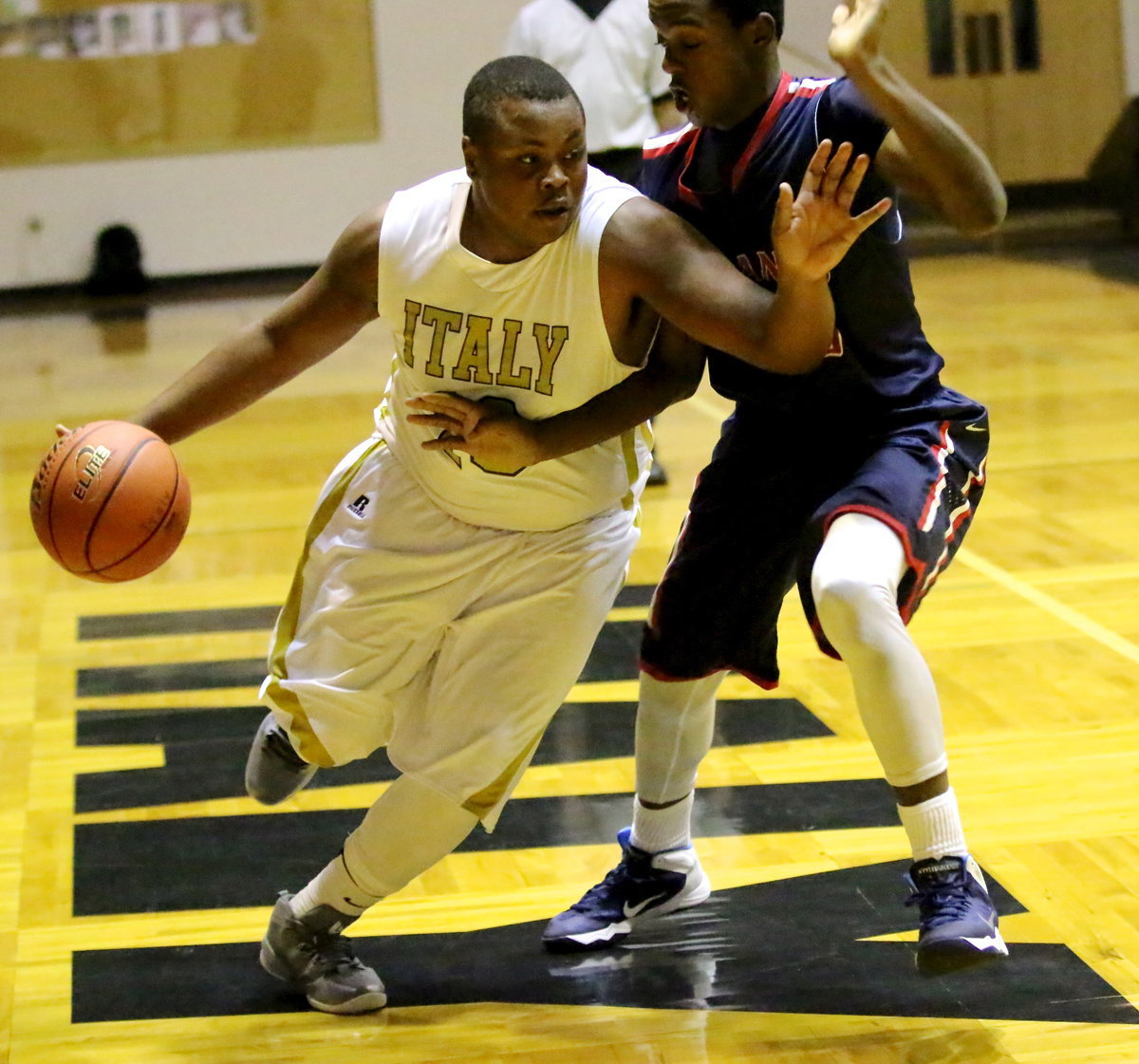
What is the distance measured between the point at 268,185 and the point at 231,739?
9.44 meters

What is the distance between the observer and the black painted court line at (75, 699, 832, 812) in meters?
3.80

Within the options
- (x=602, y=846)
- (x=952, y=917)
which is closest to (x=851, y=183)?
(x=952, y=917)

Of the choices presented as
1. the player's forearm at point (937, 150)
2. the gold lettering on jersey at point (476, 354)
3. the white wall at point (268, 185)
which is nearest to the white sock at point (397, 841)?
the gold lettering on jersey at point (476, 354)

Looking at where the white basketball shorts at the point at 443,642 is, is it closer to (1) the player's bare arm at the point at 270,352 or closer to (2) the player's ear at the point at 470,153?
(1) the player's bare arm at the point at 270,352

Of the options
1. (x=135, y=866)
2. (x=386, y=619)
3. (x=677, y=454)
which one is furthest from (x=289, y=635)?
(x=677, y=454)

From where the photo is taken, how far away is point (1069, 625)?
4.50 m

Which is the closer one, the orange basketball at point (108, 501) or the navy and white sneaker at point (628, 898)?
the orange basketball at point (108, 501)

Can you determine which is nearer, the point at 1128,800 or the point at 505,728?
the point at 505,728

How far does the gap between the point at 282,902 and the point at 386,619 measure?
1.68 ft

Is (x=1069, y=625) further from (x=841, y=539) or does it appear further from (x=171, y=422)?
(x=171, y=422)

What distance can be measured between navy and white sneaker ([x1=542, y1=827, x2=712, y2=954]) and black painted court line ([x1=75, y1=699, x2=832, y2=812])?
79 cm

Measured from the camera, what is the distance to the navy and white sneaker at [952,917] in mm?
2379

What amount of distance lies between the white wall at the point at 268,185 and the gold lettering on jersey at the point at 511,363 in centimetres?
1034

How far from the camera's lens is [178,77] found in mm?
12633
